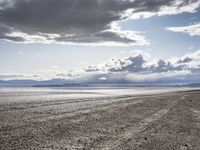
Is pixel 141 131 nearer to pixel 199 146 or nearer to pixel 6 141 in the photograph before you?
pixel 199 146

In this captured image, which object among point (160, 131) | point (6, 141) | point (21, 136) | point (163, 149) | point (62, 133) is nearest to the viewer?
point (163, 149)

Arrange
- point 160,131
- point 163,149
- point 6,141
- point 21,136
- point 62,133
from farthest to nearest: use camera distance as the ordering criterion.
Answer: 1. point 160,131
2. point 62,133
3. point 21,136
4. point 6,141
5. point 163,149

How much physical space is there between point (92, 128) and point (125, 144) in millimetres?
6683

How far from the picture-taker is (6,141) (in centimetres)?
1723

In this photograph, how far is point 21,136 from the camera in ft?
62.4

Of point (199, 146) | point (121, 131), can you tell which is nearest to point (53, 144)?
point (121, 131)

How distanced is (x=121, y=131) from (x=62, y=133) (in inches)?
155

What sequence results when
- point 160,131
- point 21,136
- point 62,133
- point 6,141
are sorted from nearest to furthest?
point 6,141 < point 21,136 < point 62,133 < point 160,131

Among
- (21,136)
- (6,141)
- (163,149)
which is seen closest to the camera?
(163,149)

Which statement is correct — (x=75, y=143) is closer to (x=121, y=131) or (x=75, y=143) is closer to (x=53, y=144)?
(x=53, y=144)

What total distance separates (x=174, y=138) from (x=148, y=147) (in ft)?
11.8

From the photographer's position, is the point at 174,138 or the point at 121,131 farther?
the point at 121,131

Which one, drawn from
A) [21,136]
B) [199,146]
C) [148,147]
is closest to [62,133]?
[21,136]

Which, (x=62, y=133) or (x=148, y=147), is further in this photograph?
(x=62, y=133)
